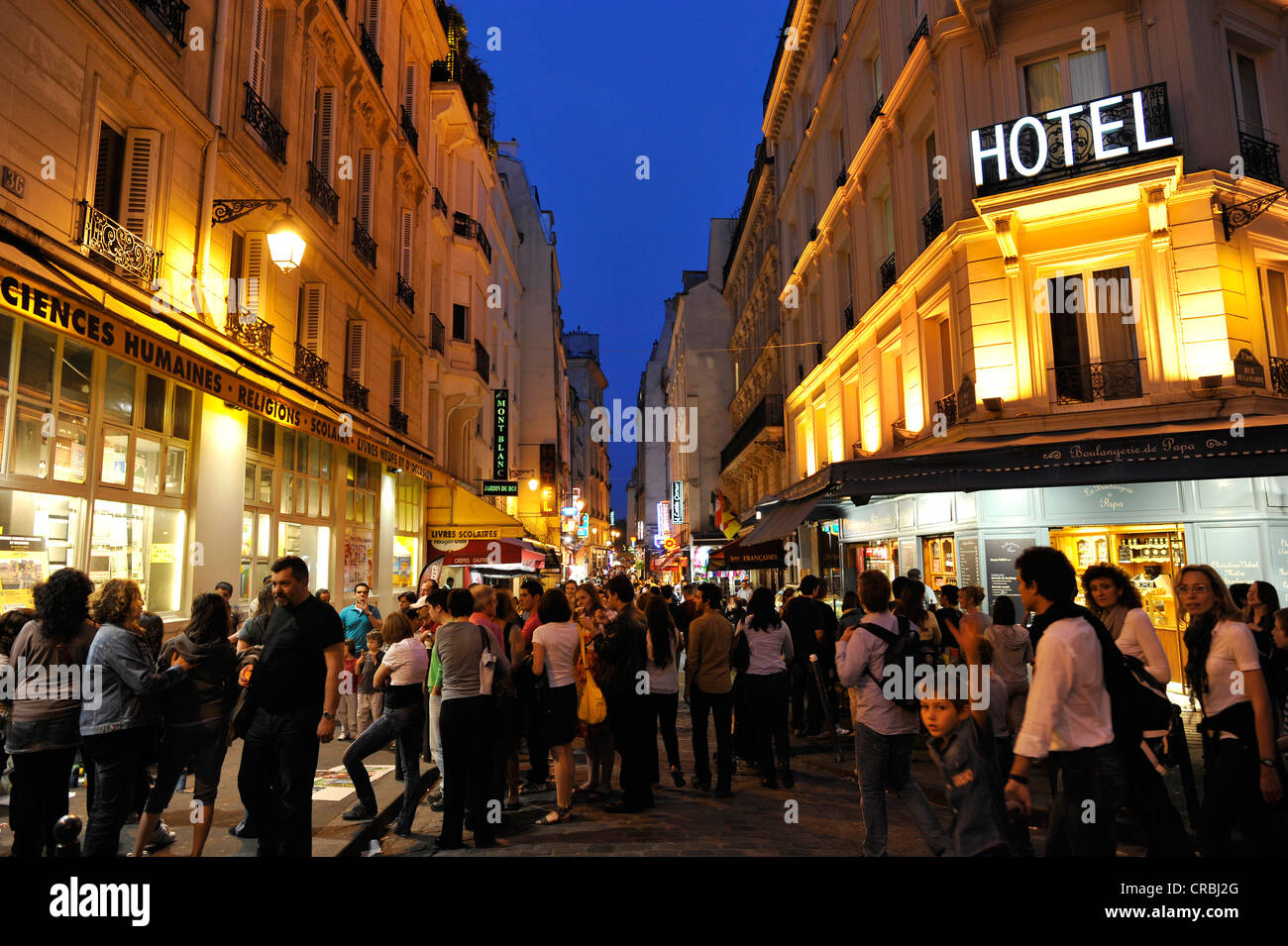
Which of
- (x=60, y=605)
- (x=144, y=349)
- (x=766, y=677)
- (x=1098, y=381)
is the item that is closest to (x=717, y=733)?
(x=766, y=677)

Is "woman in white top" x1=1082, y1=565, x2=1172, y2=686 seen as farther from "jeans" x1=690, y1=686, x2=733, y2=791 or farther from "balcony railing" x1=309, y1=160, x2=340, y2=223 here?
"balcony railing" x1=309, y1=160, x2=340, y2=223

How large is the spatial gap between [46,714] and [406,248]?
16367mm

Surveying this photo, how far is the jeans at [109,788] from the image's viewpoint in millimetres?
4500

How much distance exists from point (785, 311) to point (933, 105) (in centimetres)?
1287

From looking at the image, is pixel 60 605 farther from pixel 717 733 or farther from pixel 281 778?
pixel 717 733

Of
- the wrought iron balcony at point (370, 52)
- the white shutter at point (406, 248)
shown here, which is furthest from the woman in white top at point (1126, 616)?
the white shutter at point (406, 248)

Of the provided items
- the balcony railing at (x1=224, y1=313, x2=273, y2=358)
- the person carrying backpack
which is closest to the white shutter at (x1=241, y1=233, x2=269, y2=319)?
the balcony railing at (x1=224, y1=313, x2=273, y2=358)

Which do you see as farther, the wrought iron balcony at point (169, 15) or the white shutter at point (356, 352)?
the white shutter at point (356, 352)

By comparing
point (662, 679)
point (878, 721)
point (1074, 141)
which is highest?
point (1074, 141)

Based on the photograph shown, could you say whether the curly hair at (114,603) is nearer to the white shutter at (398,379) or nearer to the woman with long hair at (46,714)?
the woman with long hair at (46,714)

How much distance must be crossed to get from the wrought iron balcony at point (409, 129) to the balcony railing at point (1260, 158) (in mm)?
16634

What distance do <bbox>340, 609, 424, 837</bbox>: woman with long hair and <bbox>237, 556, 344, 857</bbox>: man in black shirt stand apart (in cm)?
119

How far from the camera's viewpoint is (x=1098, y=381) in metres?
11.3
